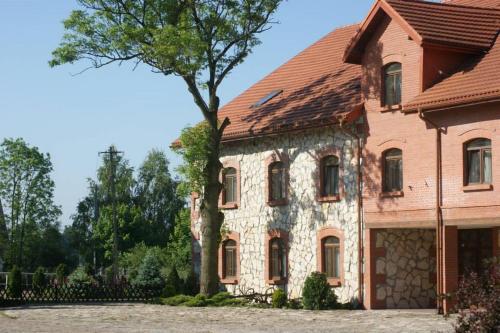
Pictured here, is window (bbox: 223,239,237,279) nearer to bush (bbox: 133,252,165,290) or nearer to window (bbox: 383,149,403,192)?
bush (bbox: 133,252,165,290)

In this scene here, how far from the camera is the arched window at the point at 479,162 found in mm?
28531

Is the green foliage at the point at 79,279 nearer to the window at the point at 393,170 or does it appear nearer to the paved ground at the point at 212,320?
the paved ground at the point at 212,320

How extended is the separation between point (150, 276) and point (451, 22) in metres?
18.5

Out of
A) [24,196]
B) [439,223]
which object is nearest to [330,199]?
[439,223]

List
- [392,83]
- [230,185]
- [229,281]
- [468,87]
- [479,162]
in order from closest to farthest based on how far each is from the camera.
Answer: [479,162] → [468,87] → [392,83] → [229,281] → [230,185]

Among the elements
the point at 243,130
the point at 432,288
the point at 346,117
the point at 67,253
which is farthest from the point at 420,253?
the point at 67,253

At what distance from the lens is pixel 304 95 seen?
3734cm

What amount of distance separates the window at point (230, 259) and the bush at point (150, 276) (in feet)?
15.2

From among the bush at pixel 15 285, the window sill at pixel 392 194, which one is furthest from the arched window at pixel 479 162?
Answer: the bush at pixel 15 285

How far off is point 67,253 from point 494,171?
63247 millimetres

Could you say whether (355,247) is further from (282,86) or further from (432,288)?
(282,86)

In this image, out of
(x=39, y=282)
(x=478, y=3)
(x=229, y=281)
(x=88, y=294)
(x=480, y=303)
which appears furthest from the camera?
(x=39, y=282)

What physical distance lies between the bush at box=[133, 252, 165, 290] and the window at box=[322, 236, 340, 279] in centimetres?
1082

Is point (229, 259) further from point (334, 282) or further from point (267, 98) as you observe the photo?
point (334, 282)
